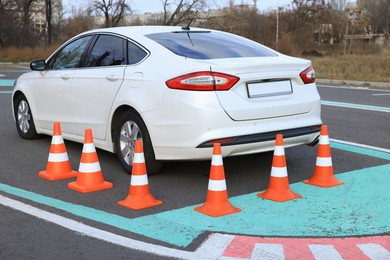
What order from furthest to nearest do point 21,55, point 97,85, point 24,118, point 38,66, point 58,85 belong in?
point 21,55
point 24,118
point 38,66
point 58,85
point 97,85

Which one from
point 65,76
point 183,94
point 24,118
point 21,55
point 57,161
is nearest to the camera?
point 183,94

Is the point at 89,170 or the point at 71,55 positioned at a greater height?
the point at 71,55

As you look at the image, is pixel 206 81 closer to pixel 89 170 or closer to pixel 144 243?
pixel 89 170

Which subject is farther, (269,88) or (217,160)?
(269,88)

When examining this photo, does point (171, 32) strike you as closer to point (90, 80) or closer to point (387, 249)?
point (90, 80)

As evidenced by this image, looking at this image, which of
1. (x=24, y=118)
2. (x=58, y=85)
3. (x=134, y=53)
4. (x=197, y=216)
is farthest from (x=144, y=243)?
(x=24, y=118)

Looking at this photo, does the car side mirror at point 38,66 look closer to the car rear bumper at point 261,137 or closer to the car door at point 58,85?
the car door at point 58,85

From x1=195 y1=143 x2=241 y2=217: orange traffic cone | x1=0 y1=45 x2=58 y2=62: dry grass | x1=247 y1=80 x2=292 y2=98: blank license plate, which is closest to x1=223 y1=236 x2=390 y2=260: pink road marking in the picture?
x1=195 y1=143 x2=241 y2=217: orange traffic cone

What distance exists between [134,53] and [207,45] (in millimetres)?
839

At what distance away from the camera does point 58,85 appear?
671 cm

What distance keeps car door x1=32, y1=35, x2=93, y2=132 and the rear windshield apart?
4.35ft

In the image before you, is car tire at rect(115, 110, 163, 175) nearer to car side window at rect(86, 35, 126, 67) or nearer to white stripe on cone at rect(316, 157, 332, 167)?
car side window at rect(86, 35, 126, 67)

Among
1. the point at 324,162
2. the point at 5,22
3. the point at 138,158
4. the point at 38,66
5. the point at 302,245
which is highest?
the point at 5,22

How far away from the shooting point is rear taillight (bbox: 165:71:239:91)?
477 centimetres
